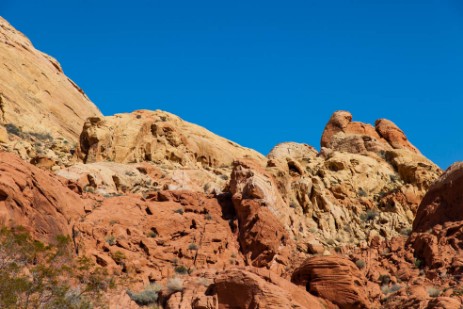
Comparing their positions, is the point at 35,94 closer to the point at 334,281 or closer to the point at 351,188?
the point at 351,188

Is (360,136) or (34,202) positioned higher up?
(360,136)

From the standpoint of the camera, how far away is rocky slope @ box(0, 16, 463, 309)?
25078mm

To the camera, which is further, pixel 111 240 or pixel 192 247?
pixel 192 247

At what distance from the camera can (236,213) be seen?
34469 mm

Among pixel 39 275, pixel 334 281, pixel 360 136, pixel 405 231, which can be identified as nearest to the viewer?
pixel 39 275

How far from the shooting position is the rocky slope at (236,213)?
25.1 m

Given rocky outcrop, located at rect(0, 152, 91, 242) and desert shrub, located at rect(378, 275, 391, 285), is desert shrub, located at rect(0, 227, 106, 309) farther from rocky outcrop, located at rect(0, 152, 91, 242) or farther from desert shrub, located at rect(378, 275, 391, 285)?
desert shrub, located at rect(378, 275, 391, 285)

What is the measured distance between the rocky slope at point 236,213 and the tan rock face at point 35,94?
1.13ft

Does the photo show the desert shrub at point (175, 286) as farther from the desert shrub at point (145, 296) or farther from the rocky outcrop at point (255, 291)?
the rocky outcrop at point (255, 291)

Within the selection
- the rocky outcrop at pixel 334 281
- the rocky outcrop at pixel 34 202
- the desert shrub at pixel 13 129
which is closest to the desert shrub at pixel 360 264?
the rocky outcrop at pixel 334 281

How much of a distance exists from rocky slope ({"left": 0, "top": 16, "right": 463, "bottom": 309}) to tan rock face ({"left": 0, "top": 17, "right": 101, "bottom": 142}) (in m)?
0.34

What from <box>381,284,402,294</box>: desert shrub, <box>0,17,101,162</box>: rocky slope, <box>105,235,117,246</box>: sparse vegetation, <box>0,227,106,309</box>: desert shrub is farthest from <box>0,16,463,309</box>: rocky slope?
<box>0,227,106,309</box>: desert shrub

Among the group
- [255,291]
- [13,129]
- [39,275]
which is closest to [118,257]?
[39,275]

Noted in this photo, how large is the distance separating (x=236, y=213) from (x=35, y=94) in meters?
34.0
